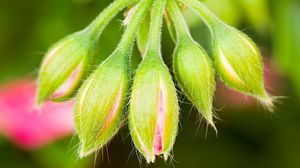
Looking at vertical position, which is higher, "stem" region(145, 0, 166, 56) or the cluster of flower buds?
"stem" region(145, 0, 166, 56)

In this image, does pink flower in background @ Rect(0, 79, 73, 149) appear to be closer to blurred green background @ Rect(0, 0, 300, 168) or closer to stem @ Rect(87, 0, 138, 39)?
blurred green background @ Rect(0, 0, 300, 168)

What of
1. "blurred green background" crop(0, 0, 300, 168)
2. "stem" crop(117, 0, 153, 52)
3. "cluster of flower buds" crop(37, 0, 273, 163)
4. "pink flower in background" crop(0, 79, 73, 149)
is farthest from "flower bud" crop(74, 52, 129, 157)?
"pink flower in background" crop(0, 79, 73, 149)

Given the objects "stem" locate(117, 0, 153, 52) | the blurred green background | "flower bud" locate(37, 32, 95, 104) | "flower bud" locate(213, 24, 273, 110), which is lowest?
the blurred green background

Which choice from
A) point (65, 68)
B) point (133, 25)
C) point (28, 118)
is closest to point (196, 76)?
point (133, 25)

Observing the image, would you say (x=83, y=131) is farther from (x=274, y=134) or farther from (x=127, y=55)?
(x=274, y=134)

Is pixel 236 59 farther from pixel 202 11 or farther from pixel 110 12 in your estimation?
pixel 110 12

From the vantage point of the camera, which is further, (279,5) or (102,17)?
(279,5)

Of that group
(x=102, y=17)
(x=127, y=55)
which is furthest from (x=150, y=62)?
(x=102, y=17)
